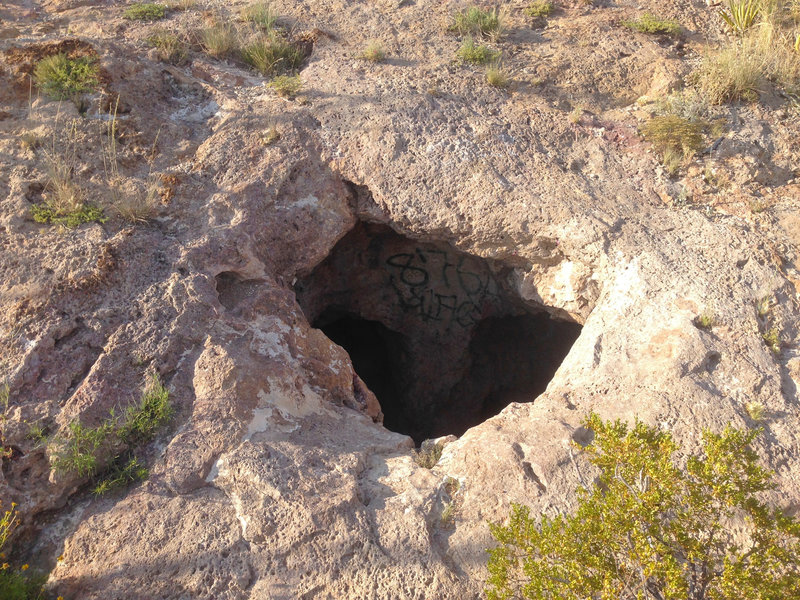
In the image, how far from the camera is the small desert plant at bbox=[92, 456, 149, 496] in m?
3.09

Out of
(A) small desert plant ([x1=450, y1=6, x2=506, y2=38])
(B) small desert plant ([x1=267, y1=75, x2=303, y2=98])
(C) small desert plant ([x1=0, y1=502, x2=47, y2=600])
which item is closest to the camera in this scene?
(C) small desert plant ([x1=0, y1=502, x2=47, y2=600])

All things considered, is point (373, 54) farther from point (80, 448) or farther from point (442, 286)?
point (80, 448)

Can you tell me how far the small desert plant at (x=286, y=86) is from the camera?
16.5ft

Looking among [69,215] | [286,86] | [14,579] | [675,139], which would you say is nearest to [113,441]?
[14,579]

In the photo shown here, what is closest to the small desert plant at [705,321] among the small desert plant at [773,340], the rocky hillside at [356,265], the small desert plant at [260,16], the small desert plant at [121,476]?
the rocky hillside at [356,265]

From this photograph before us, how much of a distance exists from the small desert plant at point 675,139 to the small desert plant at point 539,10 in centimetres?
193

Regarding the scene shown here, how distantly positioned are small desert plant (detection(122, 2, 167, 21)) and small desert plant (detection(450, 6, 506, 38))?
273 centimetres

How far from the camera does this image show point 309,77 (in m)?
5.27

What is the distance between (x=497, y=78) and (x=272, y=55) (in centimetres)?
199

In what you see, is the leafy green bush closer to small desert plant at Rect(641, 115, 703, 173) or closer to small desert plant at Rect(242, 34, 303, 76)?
small desert plant at Rect(641, 115, 703, 173)

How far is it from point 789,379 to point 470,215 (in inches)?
89.0

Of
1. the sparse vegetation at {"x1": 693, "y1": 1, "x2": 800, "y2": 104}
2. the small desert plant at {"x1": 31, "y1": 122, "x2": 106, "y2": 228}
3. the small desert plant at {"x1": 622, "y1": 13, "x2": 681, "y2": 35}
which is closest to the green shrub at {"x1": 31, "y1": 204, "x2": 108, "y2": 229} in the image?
the small desert plant at {"x1": 31, "y1": 122, "x2": 106, "y2": 228}

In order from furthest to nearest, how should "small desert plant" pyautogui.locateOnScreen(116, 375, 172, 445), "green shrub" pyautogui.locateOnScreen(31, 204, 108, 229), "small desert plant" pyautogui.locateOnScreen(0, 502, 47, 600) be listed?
"green shrub" pyautogui.locateOnScreen(31, 204, 108, 229), "small desert plant" pyautogui.locateOnScreen(116, 375, 172, 445), "small desert plant" pyautogui.locateOnScreen(0, 502, 47, 600)

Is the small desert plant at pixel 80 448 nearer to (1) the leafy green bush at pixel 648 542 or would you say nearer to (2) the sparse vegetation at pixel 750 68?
(1) the leafy green bush at pixel 648 542
